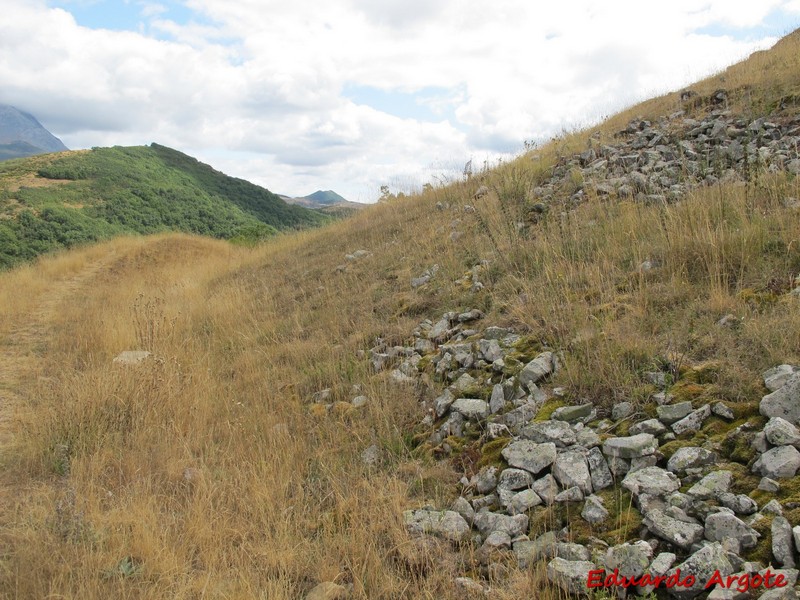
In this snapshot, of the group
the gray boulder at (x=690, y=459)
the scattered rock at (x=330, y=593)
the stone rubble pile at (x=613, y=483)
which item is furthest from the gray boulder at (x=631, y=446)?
the scattered rock at (x=330, y=593)

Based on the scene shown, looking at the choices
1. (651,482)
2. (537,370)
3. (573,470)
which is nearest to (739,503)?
(651,482)

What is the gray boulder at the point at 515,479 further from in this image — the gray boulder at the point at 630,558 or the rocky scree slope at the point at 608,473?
the gray boulder at the point at 630,558

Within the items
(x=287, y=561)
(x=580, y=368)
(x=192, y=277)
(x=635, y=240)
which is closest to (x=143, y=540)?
(x=287, y=561)

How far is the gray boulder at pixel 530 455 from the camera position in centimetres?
288

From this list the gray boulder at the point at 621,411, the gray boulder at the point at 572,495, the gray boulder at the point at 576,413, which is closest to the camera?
the gray boulder at the point at 572,495

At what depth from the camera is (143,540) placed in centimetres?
281

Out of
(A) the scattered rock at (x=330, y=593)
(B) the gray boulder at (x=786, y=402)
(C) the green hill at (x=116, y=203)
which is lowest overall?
(A) the scattered rock at (x=330, y=593)

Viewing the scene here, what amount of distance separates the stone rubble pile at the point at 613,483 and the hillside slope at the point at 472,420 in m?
0.01

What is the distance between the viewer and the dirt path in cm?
418

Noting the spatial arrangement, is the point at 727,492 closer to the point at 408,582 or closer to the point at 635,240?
the point at 408,582

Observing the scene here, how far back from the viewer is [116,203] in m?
24.7

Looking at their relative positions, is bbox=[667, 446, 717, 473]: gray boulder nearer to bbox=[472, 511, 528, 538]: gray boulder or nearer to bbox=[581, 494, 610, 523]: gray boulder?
bbox=[581, 494, 610, 523]: gray boulder

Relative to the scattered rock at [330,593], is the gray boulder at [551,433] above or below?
above

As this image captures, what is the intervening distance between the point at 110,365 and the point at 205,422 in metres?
2.17
